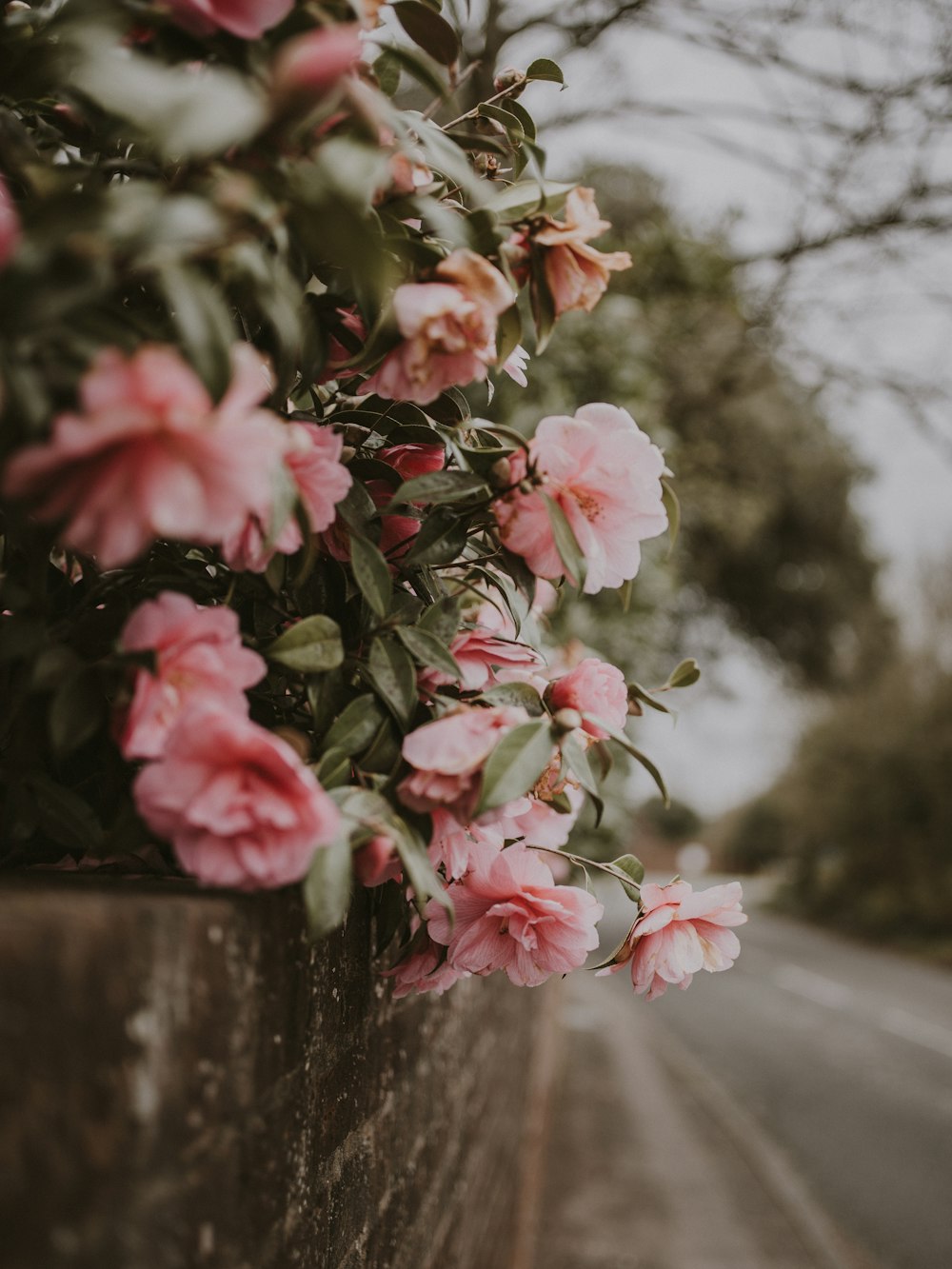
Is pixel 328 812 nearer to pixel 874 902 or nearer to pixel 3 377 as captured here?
pixel 3 377

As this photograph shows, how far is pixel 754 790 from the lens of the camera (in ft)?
108

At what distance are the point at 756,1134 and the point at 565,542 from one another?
6713 mm

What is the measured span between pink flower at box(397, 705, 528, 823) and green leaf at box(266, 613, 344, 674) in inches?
3.8

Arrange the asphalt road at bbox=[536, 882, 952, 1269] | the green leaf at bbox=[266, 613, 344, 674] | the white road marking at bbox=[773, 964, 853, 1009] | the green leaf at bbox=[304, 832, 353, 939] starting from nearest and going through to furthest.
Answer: the green leaf at bbox=[304, 832, 353, 939], the green leaf at bbox=[266, 613, 344, 674], the asphalt road at bbox=[536, 882, 952, 1269], the white road marking at bbox=[773, 964, 853, 1009]

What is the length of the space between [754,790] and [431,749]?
3394 cm

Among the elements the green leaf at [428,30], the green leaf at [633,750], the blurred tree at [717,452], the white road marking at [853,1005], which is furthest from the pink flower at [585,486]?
the white road marking at [853,1005]

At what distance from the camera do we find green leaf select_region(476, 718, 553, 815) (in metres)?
0.66

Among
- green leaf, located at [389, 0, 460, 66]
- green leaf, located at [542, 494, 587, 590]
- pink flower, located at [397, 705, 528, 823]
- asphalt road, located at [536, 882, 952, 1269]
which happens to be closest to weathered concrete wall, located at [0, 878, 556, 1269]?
pink flower, located at [397, 705, 528, 823]

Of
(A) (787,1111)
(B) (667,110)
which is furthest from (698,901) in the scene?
(A) (787,1111)

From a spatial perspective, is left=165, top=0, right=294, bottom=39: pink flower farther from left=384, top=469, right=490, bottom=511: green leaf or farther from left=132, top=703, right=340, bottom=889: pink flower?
left=132, top=703, right=340, bottom=889: pink flower

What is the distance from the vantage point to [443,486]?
0.79 meters

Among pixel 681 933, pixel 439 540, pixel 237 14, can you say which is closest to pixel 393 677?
pixel 439 540

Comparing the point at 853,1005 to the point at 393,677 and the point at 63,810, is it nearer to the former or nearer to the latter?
the point at 393,677

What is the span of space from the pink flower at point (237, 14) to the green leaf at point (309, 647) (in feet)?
1.27
